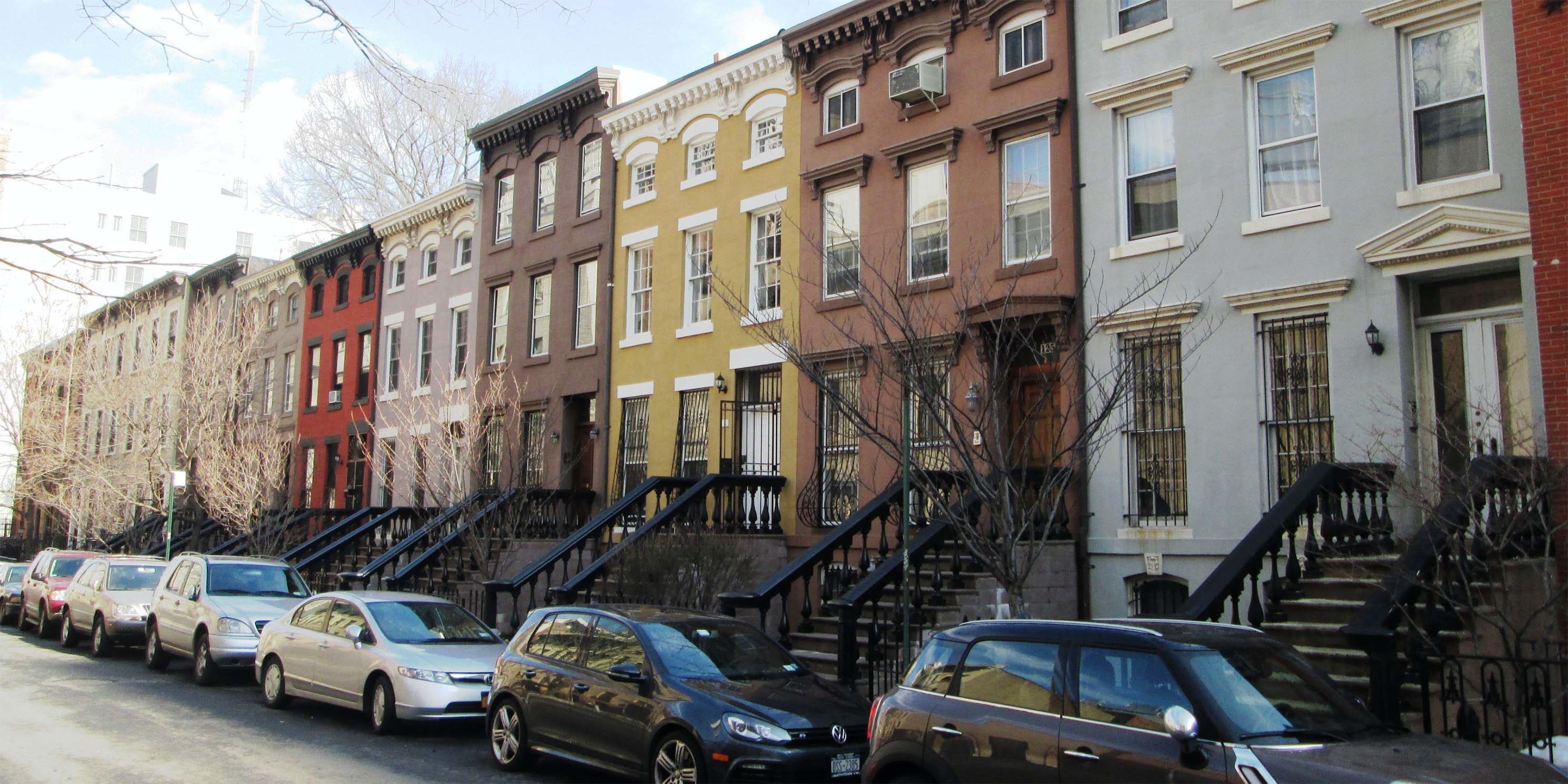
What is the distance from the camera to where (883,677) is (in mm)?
12930

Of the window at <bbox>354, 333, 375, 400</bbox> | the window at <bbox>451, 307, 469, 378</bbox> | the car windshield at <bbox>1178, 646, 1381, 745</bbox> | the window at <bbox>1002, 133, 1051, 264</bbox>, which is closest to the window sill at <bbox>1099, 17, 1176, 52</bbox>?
the window at <bbox>1002, 133, 1051, 264</bbox>

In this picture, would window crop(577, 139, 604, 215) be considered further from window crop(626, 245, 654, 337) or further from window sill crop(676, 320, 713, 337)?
window sill crop(676, 320, 713, 337)

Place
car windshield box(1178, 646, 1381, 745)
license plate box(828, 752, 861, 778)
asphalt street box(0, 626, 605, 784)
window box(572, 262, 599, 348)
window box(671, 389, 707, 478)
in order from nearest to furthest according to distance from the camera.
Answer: car windshield box(1178, 646, 1381, 745), license plate box(828, 752, 861, 778), asphalt street box(0, 626, 605, 784), window box(671, 389, 707, 478), window box(572, 262, 599, 348)

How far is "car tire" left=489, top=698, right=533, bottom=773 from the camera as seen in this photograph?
1079 cm

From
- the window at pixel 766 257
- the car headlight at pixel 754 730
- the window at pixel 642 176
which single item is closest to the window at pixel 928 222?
the window at pixel 766 257

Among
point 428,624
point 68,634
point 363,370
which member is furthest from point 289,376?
point 428,624

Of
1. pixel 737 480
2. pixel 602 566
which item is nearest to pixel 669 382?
pixel 737 480

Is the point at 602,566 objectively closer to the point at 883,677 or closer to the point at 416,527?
the point at 883,677

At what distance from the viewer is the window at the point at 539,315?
1018 inches

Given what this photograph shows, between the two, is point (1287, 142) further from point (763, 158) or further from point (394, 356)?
point (394, 356)

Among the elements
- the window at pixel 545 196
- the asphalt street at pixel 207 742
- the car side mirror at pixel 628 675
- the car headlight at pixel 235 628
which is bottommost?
the asphalt street at pixel 207 742

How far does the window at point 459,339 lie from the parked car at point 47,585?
8213 millimetres

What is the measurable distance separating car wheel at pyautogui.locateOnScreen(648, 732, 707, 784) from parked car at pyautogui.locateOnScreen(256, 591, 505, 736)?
12.2ft

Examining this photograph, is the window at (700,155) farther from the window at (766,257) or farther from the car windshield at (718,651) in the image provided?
the car windshield at (718,651)
